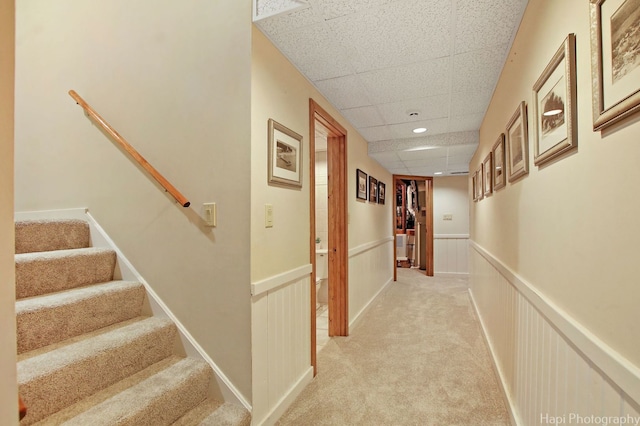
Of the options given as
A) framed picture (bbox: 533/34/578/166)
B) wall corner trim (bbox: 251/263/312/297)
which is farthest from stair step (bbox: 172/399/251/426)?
framed picture (bbox: 533/34/578/166)

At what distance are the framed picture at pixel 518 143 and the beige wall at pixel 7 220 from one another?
6.00ft

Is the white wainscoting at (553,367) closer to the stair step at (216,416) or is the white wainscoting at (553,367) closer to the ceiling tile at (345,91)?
the stair step at (216,416)

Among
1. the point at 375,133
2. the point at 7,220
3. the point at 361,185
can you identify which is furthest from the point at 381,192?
the point at 7,220

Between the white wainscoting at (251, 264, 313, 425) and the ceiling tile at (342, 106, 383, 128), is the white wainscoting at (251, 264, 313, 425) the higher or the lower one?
the lower one

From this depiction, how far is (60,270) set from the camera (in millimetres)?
1712

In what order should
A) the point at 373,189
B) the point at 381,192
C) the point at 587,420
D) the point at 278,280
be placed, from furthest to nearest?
1. the point at 381,192
2. the point at 373,189
3. the point at 278,280
4. the point at 587,420

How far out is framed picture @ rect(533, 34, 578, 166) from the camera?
0.93 metres

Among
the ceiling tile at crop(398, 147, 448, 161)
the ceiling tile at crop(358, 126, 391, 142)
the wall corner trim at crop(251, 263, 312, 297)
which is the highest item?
the ceiling tile at crop(358, 126, 391, 142)

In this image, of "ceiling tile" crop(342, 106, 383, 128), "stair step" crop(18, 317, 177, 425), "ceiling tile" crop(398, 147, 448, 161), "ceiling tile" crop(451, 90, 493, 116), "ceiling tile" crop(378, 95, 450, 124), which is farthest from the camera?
"ceiling tile" crop(398, 147, 448, 161)

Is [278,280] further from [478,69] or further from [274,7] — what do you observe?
[478,69]

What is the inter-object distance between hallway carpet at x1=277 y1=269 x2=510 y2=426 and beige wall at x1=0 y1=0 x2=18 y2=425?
5.14 feet

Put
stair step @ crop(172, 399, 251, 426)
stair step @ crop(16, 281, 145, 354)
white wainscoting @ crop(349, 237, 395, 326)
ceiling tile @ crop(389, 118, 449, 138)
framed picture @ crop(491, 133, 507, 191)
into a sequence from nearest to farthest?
stair step @ crop(16, 281, 145, 354)
stair step @ crop(172, 399, 251, 426)
framed picture @ crop(491, 133, 507, 191)
ceiling tile @ crop(389, 118, 449, 138)
white wainscoting @ crop(349, 237, 395, 326)

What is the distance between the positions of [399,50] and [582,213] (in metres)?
1.39

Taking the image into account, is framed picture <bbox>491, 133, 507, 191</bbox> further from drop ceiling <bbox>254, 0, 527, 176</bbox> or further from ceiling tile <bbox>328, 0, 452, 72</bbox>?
ceiling tile <bbox>328, 0, 452, 72</bbox>
